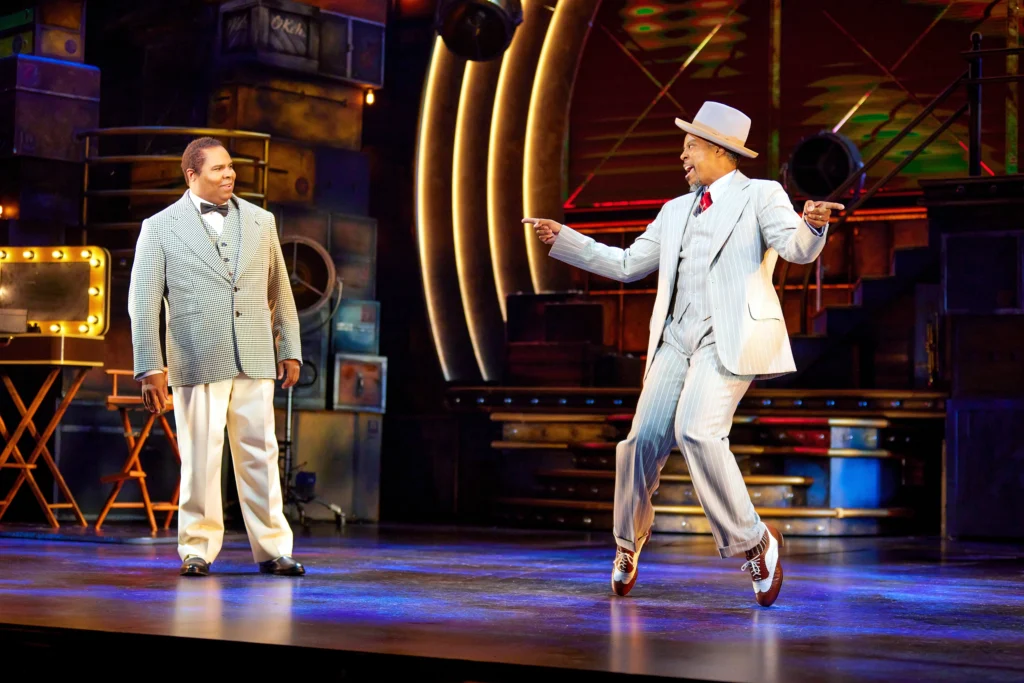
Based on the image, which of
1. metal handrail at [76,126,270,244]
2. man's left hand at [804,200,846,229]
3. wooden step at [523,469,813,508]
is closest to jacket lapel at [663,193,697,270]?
man's left hand at [804,200,846,229]

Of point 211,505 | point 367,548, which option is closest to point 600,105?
point 367,548

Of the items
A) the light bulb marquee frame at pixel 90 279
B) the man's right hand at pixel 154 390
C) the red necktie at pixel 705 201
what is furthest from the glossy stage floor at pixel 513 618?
the light bulb marquee frame at pixel 90 279

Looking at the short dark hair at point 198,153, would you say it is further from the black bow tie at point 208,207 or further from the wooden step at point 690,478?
the wooden step at point 690,478

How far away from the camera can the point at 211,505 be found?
208 inches

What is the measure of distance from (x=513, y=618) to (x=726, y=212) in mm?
1544

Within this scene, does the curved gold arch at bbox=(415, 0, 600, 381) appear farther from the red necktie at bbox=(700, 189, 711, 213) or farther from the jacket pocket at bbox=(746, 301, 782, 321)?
the jacket pocket at bbox=(746, 301, 782, 321)

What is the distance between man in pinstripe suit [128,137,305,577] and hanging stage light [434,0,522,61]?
171 inches

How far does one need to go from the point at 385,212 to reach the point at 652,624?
8024mm

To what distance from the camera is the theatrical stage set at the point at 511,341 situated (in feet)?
14.0

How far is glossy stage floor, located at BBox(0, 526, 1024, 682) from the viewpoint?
10.6ft

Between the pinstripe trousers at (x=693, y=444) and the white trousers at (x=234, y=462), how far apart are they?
131 centimetres

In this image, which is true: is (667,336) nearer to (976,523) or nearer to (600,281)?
(976,523)

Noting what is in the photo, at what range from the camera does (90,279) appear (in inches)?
328

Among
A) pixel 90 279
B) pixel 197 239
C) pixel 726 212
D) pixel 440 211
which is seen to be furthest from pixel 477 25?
pixel 726 212
